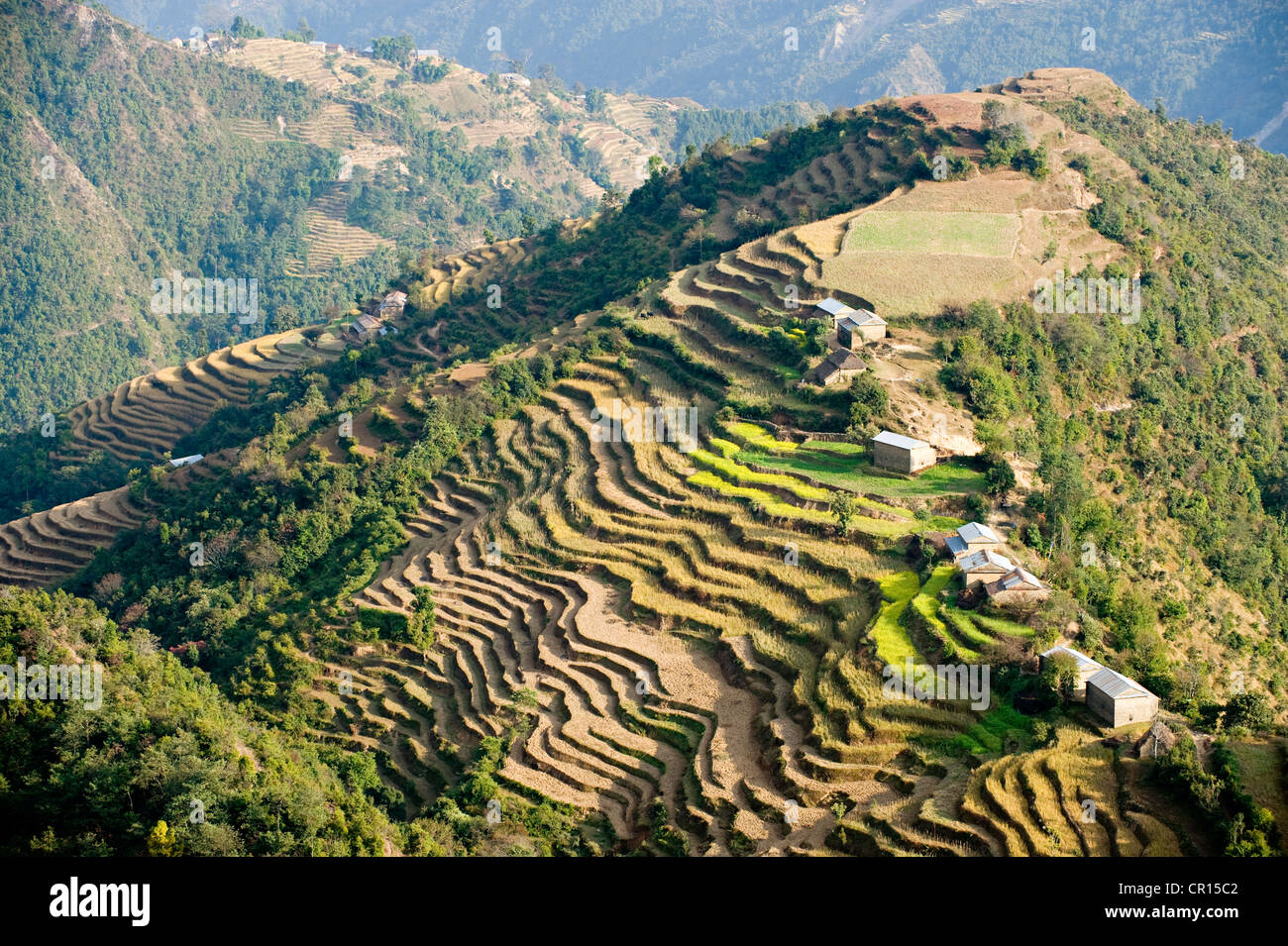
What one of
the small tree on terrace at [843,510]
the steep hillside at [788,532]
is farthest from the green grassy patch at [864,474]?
the small tree on terrace at [843,510]

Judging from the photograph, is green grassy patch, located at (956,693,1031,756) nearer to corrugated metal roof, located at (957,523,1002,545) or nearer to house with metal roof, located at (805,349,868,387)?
corrugated metal roof, located at (957,523,1002,545)

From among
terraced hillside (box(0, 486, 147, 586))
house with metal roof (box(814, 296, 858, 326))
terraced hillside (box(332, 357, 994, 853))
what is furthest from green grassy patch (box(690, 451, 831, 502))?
terraced hillside (box(0, 486, 147, 586))

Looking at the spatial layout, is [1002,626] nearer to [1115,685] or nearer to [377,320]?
[1115,685]

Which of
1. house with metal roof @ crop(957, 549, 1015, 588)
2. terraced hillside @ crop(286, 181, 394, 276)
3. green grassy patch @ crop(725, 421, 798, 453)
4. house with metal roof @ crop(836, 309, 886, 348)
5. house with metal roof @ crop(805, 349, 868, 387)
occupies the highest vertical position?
terraced hillside @ crop(286, 181, 394, 276)

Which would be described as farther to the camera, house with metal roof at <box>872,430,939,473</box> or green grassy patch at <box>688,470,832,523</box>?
house with metal roof at <box>872,430,939,473</box>

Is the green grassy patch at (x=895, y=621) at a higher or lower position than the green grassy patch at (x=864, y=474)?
lower

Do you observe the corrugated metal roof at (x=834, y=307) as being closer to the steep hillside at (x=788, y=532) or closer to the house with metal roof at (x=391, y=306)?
the steep hillside at (x=788, y=532)
